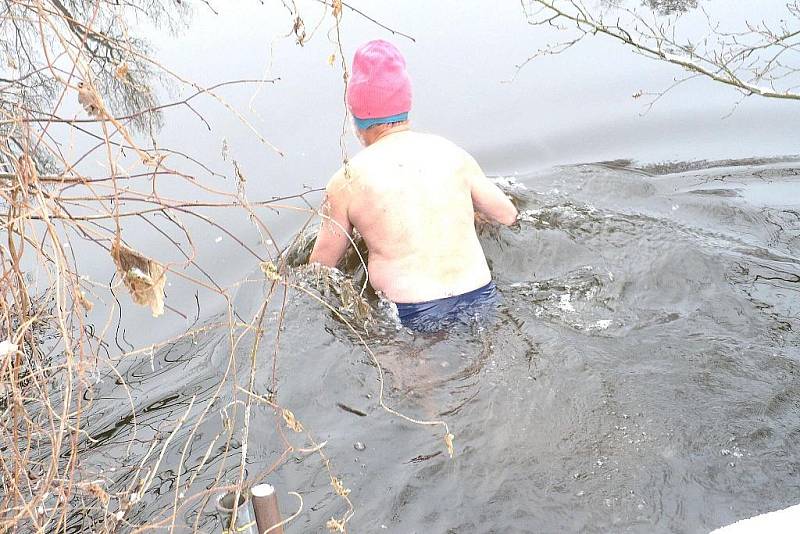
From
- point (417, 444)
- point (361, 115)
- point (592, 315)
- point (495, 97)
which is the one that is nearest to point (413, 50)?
point (495, 97)

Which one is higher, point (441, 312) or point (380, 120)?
point (380, 120)

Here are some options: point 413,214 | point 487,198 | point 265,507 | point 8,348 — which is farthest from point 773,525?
point 487,198

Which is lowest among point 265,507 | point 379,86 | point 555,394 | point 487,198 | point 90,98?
point 555,394

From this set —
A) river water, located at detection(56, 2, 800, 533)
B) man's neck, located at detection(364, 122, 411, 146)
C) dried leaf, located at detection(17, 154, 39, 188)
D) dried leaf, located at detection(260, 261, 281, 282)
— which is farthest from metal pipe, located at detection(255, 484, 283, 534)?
man's neck, located at detection(364, 122, 411, 146)

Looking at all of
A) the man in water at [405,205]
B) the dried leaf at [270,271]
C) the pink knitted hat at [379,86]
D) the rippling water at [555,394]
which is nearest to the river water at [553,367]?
the rippling water at [555,394]

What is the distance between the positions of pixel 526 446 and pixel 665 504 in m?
0.59

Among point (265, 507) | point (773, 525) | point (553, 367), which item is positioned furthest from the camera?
point (553, 367)

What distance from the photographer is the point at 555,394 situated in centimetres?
341

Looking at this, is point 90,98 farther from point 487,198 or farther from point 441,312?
point 487,198

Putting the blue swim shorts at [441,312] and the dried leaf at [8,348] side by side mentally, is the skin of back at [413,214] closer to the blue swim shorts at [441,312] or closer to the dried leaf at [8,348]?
the blue swim shorts at [441,312]

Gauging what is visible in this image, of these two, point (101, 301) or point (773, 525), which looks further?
point (101, 301)

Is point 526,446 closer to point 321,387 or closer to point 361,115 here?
point 321,387

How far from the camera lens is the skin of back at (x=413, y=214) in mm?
3826

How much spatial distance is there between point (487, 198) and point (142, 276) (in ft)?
7.98
